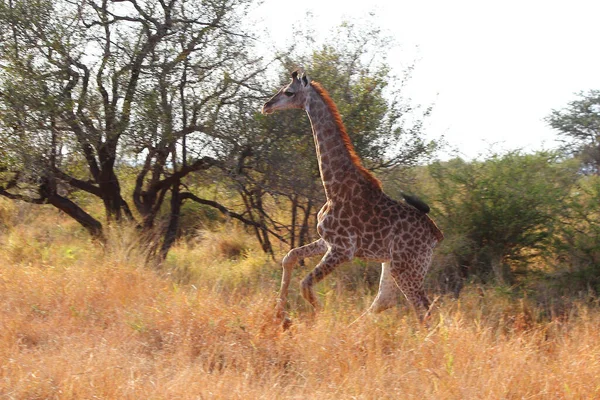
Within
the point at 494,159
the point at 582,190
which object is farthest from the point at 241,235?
the point at 582,190

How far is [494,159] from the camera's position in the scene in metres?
9.18

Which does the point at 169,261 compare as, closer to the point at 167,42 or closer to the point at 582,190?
the point at 167,42

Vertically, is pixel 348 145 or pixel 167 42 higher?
pixel 167 42

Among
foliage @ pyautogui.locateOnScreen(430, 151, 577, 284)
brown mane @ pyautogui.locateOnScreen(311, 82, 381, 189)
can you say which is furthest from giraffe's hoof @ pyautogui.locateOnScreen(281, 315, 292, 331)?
foliage @ pyautogui.locateOnScreen(430, 151, 577, 284)

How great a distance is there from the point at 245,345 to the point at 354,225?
5.83 ft

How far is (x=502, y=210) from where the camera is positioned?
857 centimetres

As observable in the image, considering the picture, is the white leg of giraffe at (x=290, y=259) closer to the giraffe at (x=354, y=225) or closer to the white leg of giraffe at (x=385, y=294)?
the giraffe at (x=354, y=225)

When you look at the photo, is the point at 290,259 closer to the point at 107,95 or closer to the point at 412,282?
the point at 412,282

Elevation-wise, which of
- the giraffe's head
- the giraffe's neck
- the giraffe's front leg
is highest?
the giraffe's head

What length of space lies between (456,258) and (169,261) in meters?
3.93

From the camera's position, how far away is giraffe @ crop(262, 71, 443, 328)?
6645 millimetres

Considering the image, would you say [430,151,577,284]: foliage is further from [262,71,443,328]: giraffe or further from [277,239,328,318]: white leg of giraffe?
[277,239,328,318]: white leg of giraffe

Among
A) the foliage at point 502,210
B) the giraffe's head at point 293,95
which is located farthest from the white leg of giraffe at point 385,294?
the giraffe's head at point 293,95

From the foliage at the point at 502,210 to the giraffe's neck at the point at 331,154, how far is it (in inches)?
88.6
